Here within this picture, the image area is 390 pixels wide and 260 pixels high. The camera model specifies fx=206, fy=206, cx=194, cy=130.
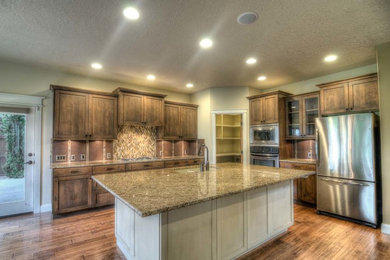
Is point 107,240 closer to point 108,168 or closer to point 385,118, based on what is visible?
point 108,168

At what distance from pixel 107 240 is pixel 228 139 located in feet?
13.7

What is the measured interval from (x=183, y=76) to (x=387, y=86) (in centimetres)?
341

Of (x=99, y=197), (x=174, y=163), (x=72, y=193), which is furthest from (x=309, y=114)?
(x=72, y=193)

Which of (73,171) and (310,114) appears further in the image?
(310,114)

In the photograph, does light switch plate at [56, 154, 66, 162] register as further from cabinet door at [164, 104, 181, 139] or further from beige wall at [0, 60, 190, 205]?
cabinet door at [164, 104, 181, 139]

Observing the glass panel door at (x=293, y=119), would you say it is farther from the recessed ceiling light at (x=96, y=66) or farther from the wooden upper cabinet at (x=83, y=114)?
the recessed ceiling light at (x=96, y=66)

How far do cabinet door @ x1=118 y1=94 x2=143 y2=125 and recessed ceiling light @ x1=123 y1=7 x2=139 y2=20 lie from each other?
2361 mm

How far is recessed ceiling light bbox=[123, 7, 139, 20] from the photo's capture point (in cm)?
215

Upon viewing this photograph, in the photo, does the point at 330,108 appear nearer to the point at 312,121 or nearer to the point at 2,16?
the point at 312,121

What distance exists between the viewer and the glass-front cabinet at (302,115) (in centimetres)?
441

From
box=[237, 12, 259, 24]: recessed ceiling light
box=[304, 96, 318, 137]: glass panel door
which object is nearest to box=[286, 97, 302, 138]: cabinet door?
box=[304, 96, 318, 137]: glass panel door

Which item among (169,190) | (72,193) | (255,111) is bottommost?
(72,193)

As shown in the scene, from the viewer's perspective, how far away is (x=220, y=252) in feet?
6.69

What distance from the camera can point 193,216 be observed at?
1.83 m
